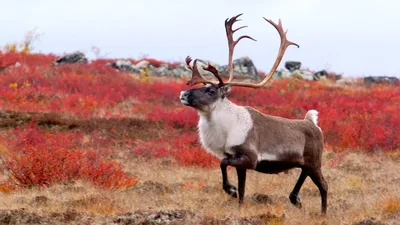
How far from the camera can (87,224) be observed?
21.3 ft

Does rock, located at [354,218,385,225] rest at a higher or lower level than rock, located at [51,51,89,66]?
higher

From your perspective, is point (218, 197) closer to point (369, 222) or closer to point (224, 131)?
point (224, 131)

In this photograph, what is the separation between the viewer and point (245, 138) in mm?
7555

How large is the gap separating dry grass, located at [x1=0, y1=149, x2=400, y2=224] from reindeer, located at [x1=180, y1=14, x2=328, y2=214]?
45 cm

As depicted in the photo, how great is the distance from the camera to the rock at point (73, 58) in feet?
97.2

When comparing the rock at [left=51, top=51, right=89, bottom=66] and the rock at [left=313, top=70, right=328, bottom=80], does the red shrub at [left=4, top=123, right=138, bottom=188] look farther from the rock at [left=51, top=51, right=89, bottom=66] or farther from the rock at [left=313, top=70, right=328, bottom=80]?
the rock at [left=313, top=70, right=328, bottom=80]

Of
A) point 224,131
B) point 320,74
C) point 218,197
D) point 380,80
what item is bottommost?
point 320,74

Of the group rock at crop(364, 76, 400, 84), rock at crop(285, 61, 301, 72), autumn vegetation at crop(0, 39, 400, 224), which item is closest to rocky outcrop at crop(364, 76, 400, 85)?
rock at crop(364, 76, 400, 84)

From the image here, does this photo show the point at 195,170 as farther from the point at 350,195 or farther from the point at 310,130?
the point at 310,130

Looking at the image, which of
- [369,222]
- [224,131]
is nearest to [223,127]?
[224,131]

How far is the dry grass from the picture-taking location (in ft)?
23.6

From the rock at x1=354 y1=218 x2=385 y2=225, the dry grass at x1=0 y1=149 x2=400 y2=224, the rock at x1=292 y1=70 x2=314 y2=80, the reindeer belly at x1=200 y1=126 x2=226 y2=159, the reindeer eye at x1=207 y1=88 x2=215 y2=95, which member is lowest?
the rock at x1=292 y1=70 x2=314 y2=80

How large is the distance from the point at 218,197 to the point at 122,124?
327 inches

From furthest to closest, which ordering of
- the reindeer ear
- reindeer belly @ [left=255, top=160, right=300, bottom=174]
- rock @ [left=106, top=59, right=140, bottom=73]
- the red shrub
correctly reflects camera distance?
rock @ [left=106, top=59, right=140, bottom=73] → the red shrub → the reindeer ear → reindeer belly @ [left=255, top=160, right=300, bottom=174]
